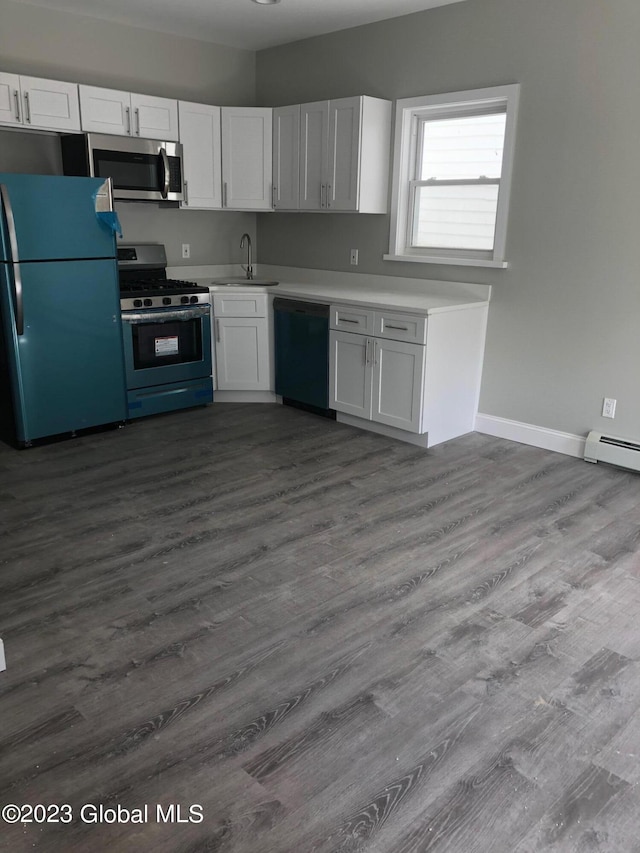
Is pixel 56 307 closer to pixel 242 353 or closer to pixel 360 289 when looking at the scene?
pixel 242 353

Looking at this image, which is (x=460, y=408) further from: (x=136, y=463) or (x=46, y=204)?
(x=46, y=204)

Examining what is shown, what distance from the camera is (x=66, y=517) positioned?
129 inches

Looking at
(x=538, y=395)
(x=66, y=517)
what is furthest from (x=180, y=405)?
(x=538, y=395)

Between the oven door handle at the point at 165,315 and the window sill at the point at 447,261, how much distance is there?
1.38 meters

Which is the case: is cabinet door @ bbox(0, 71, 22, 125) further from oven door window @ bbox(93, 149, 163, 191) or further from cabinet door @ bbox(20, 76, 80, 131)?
oven door window @ bbox(93, 149, 163, 191)

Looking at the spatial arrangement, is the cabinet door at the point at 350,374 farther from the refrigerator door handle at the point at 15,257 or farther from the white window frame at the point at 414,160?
the refrigerator door handle at the point at 15,257

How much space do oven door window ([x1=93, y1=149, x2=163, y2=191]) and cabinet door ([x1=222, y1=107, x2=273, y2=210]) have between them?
2.11ft

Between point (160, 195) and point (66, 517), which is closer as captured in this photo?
point (66, 517)

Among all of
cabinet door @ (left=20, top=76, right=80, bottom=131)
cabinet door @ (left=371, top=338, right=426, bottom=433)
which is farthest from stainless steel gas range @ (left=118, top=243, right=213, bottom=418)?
cabinet door @ (left=371, top=338, right=426, bottom=433)

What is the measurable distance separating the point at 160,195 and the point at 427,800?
14.0ft

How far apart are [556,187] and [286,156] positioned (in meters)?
2.09

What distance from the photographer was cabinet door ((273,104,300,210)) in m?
4.98

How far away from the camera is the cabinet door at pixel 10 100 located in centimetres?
407

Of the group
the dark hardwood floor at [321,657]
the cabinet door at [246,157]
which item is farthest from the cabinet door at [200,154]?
the dark hardwood floor at [321,657]
